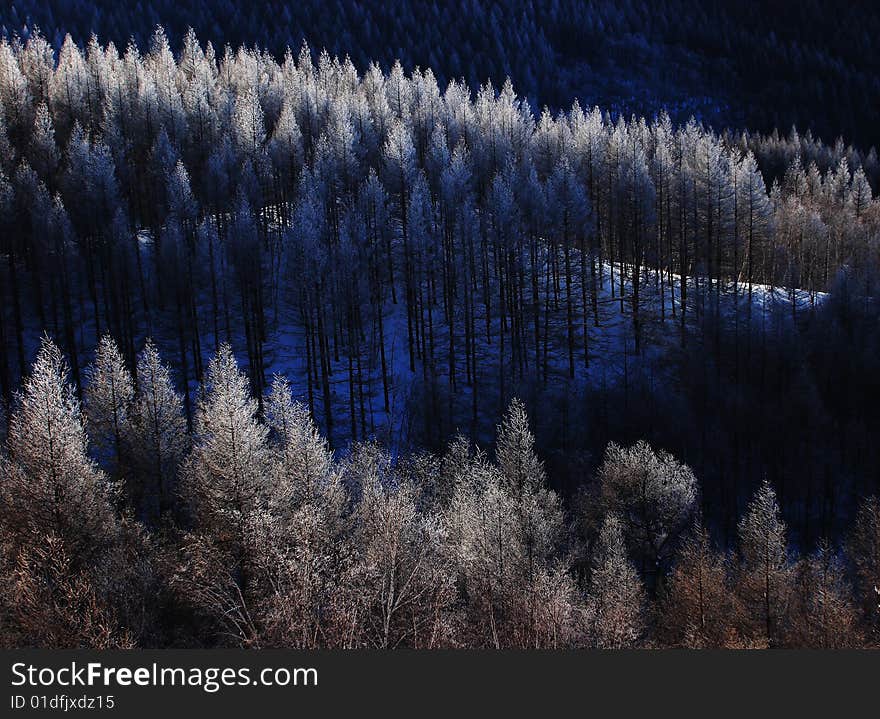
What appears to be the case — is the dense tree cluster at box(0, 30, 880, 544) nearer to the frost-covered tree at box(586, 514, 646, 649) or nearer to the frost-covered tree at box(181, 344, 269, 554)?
the frost-covered tree at box(586, 514, 646, 649)

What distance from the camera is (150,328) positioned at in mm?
65875

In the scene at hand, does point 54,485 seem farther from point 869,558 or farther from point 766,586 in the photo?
point 869,558

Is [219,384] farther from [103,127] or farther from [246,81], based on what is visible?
[246,81]

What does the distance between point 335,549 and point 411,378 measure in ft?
108

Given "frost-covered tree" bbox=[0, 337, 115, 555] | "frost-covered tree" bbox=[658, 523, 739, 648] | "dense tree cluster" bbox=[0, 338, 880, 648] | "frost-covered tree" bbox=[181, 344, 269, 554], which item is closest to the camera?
"dense tree cluster" bbox=[0, 338, 880, 648]

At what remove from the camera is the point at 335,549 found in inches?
1243

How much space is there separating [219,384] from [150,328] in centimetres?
3215

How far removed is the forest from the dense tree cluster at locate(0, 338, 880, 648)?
218 mm

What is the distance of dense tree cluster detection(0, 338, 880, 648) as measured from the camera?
84.0 feet

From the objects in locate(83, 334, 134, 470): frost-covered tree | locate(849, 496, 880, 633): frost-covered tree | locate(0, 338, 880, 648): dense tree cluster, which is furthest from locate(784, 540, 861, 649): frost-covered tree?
locate(83, 334, 134, 470): frost-covered tree

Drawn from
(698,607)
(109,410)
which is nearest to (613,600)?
(698,607)

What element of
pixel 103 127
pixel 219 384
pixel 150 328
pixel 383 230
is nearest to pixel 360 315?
pixel 383 230

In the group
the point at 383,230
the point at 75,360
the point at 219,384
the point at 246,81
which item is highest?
the point at 246,81

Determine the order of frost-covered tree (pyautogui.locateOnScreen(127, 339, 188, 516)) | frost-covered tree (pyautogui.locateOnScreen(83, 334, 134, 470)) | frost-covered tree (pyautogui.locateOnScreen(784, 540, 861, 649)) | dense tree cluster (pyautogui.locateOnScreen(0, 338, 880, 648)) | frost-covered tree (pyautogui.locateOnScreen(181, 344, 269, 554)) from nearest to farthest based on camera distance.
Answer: dense tree cluster (pyautogui.locateOnScreen(0, 338, 880, 648))
frost-covered tree (pyautogui.locateOnScreen(784, 540, 861, 649))
frost-covered tree (pyautogui.locateOnScreen(181, 344, 269, 554))
frost-covered tree (pyautogui.locateOnScreen(127, 339, 188, 516))
frost-covered tree (pyautogui.locateOnScreen(83, 334, 134, 470))
